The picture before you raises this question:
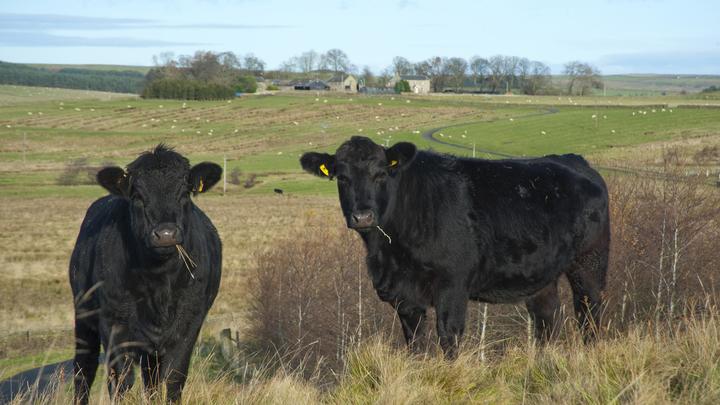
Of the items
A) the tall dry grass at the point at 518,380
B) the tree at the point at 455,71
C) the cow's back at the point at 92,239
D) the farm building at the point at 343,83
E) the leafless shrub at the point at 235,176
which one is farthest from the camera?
the tree at the point at 455,71

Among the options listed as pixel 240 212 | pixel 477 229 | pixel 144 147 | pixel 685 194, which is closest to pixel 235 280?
pixel 240 212

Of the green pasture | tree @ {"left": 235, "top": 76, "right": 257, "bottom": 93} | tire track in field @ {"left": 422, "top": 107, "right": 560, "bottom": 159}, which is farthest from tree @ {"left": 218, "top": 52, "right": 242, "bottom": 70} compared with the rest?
tire track in field @ {"left": 422, "top": 107, "right": 560, "bottom": 159}

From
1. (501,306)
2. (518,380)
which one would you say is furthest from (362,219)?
(501,306)

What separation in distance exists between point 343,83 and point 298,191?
409 ft

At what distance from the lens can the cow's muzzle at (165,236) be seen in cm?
680

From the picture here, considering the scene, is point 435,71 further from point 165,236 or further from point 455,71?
point 165,236

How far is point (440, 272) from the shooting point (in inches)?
326

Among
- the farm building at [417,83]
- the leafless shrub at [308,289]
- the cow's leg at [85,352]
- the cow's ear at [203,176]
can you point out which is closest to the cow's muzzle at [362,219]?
the cow's ear at [203,176]

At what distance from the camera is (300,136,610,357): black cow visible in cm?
827

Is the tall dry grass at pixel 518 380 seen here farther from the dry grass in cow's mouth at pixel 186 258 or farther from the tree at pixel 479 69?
the tree at pixel 479 69

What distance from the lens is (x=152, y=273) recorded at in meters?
7.28

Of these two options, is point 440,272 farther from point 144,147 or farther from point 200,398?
point 144,147

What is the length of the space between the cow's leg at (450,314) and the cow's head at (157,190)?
2.49m

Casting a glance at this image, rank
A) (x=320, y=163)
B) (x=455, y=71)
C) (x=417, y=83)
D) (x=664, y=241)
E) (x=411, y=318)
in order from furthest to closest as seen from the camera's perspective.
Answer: (x=455, y=71) → (x=417, y=83) → (x=664, y=241) → (x=320, y=163) → (x=411, y=318)
